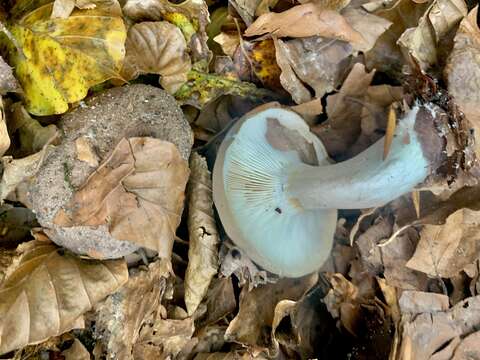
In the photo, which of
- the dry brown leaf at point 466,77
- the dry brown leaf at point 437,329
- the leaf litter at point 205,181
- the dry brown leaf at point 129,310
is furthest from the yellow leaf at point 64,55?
the dry brown leaf at point 437,329

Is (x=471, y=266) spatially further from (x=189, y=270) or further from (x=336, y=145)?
(x=189, y=270)

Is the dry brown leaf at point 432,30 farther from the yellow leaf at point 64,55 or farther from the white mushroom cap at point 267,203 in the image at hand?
the yellow leaf at point 64,55

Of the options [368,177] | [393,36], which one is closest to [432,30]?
[393,36]

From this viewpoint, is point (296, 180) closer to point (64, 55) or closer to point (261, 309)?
point (261, 309)

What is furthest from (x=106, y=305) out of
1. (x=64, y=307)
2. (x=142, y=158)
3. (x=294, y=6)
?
(x=294, y=6)

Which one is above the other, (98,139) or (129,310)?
(98,139)
